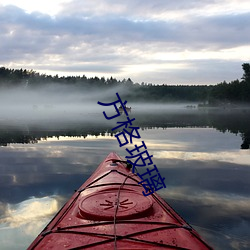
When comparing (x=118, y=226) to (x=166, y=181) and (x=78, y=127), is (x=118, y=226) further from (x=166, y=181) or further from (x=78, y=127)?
(x=78, y=127)

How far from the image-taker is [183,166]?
43.2 ft

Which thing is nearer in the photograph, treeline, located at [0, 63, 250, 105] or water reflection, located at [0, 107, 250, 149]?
water reflection, located at [0, 107, 250, 149]

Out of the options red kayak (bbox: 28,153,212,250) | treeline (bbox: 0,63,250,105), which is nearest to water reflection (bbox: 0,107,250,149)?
red kayak (bbox: 28,153,212,250)

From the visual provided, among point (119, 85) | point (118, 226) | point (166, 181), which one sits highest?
point (119, 85)

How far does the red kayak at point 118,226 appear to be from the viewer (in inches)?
173

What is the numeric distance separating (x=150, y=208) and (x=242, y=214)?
3462 mm

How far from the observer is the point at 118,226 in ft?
15.9

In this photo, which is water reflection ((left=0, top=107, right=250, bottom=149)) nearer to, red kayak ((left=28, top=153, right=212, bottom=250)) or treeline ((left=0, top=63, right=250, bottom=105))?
red kayak ((left=28, top=153, right=212, bottom=250))

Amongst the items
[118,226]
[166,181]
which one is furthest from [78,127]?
[118,226]

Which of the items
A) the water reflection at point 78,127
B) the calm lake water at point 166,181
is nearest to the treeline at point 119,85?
the water reflection at point 78,127

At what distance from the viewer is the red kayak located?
4387mm

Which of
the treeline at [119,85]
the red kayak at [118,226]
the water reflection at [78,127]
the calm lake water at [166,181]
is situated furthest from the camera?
the treeline at [119,85]

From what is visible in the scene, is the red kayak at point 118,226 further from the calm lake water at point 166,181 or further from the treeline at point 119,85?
the treeline at point 119,85

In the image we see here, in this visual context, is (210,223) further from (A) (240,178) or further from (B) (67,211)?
(A) (240,178)
